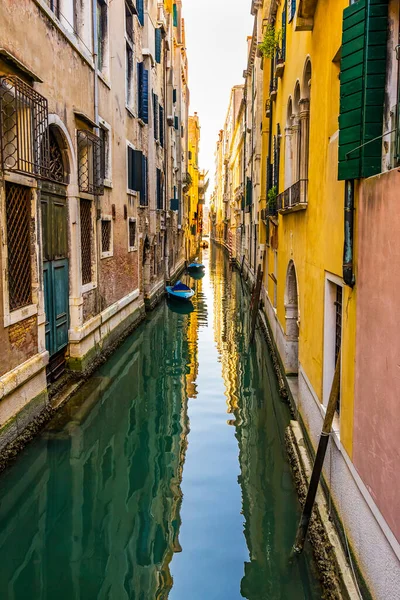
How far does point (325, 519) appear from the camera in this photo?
473 cm

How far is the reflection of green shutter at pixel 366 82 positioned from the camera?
3641mm

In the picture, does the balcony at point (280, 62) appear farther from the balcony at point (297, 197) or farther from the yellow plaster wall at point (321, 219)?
the balcony at point (297, 197)

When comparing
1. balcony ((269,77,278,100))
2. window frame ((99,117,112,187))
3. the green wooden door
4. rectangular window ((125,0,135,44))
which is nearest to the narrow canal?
the green wooden door

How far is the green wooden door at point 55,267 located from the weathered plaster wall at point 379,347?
5397 millimetres

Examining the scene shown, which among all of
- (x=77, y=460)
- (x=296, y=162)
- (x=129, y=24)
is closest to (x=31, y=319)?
(x=77, y=460)

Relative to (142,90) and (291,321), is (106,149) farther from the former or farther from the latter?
(291,321)

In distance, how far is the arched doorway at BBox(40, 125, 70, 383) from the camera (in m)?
8.15

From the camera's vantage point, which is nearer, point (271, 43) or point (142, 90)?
point (271, 43)

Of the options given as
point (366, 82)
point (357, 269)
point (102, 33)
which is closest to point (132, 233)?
point (102, 33)

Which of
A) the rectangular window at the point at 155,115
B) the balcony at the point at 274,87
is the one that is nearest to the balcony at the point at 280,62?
the balcony at the point at 274,87

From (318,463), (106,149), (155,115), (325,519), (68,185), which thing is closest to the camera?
(318,463)

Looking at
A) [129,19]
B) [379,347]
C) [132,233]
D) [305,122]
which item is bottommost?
[379,347]

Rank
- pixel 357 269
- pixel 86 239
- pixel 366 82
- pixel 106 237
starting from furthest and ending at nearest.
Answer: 1. pixel 106 237
2. pixel 86 239
3. pixel 357 269
4. pixel 366 82

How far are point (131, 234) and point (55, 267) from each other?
6577mm
